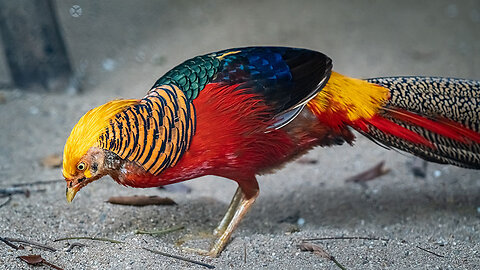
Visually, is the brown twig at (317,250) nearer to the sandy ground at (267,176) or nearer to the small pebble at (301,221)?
the sandy ground at (267,176)

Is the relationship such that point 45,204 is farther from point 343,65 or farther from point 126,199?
point 343,65

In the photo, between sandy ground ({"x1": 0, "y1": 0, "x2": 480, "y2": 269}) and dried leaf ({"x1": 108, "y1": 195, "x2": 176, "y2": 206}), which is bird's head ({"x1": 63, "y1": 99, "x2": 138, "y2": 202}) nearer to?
sandy ground ({"x1": 0, "y1": 0, "x2": 480, "y2": 269})

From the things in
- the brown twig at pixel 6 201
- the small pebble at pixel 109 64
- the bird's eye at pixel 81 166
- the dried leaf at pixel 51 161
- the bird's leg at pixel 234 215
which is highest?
the bird's eye at pixel 81 166

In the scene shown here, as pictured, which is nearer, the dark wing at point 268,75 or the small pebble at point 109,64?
the dark wing at point 268,75

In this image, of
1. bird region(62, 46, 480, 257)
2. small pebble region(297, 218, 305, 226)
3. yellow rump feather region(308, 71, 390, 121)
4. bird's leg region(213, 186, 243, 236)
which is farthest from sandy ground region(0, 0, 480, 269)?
yellow rump feather region(308, 71, 390, 121)

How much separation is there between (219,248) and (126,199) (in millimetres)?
835

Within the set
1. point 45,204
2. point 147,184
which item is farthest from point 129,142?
point 45,204

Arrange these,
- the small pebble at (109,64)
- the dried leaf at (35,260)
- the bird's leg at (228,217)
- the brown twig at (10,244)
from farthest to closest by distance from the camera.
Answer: the small pebble at (109,64) → the bird's leg at (228,217) → the brown twig at (10,244) → the dried leaf at (35,260)

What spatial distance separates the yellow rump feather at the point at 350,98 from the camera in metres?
3.04

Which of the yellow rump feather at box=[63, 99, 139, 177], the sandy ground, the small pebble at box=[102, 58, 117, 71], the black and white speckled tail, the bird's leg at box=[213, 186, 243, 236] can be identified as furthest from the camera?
the small pebble at box=[102, 58, 117, 71]

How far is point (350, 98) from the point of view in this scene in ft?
10.1

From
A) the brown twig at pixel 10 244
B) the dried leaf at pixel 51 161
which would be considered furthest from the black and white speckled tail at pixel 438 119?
the dried leaf at pixel 51 161

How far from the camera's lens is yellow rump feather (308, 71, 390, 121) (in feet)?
9.98

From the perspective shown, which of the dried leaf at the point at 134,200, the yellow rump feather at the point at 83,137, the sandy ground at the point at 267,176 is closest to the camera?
the yellow rump feather at the point at 83,137
